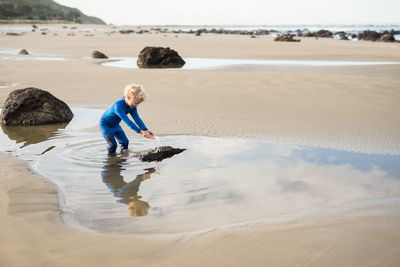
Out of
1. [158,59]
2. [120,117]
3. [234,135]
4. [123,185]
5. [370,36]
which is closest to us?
[123,185]

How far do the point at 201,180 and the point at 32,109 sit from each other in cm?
420

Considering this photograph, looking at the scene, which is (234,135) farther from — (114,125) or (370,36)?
(370,36)

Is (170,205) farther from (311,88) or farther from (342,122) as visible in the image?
(311,88)

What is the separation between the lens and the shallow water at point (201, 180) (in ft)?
11.2

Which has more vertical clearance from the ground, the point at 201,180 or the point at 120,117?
the point at 120,117

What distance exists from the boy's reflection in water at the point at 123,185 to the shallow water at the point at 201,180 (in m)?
0.01

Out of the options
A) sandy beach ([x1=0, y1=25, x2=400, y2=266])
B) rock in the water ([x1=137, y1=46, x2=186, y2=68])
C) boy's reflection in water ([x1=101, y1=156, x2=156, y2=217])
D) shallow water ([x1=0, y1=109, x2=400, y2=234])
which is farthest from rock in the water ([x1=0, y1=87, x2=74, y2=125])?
rock in the water ([x1=137, y1=46, x2=186, y2=68])

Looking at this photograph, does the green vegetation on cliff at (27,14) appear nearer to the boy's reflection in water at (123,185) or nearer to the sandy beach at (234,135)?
the sandy beach at (234,135)

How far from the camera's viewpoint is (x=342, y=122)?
6.91 metres

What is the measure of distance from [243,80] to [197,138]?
5.62 metres

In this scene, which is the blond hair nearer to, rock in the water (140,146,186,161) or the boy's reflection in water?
rock in the water (140,146,186,161)

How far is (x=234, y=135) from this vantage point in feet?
20.4

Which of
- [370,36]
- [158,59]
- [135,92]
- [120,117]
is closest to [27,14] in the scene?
[370,36]

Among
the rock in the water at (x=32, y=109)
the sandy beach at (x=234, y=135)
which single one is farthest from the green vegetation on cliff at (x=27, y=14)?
the rock in the water at (x=32, y=109)
